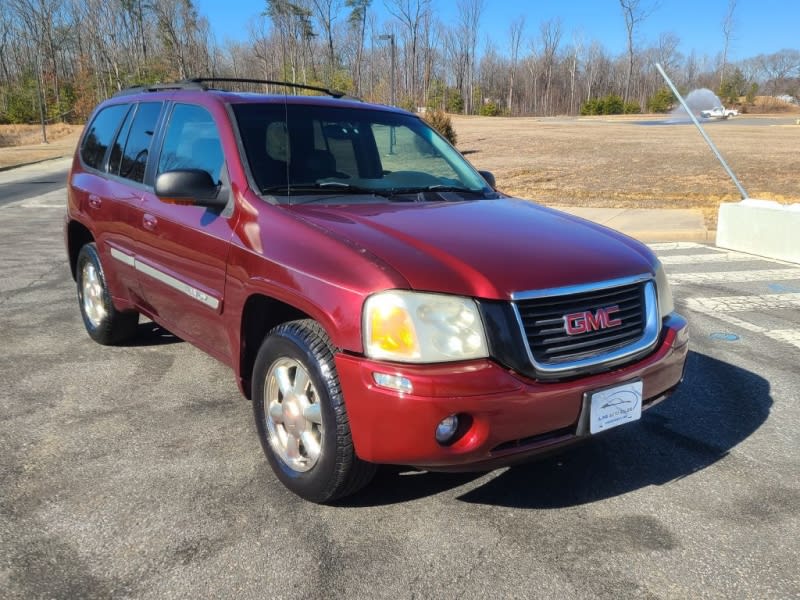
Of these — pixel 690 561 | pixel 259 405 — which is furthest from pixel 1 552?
pixel 690 561

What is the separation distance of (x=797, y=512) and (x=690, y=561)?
0.74m

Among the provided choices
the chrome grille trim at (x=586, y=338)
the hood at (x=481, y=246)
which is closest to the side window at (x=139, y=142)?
the hood at (x=481, y=246)

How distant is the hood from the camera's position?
2682 millimetres

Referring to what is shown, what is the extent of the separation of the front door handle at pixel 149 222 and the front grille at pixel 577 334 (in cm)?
239

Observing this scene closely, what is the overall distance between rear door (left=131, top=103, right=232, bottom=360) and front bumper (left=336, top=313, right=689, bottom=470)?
3.88 feet

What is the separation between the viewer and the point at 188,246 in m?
3.73

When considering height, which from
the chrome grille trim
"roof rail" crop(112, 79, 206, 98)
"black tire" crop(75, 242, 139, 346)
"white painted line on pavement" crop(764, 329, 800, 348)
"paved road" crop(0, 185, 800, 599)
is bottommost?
"white painted line on pavement" crop(764, 329, 800, 348)

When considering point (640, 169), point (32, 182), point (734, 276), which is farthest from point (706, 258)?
point (32, 182)

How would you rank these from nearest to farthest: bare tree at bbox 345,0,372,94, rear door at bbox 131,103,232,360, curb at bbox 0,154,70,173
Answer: rear door at bbox 131,103,232,360 → curb at bbox 0,154,70,173 → bare tree at bbox 345,0,372,94

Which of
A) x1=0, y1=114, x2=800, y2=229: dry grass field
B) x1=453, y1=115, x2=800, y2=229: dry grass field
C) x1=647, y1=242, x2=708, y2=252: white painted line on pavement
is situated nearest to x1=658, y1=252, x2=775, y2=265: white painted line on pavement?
x1=647, y1=242, x2=708, y2=252: white painted line on pavement

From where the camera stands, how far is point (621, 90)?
109938 millimetres

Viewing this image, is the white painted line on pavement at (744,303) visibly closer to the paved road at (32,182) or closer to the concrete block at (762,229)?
the concrete block at (762,229)

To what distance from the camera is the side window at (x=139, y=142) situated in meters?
4.39

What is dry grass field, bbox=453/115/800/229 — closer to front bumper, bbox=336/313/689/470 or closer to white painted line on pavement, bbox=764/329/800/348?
white painted line on pavement, bbox=764/329/800/348
